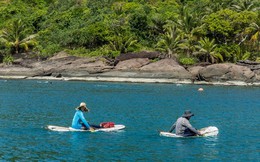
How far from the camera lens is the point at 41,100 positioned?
50.7 meters

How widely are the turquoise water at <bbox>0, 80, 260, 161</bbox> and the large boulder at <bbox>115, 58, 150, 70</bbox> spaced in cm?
2305

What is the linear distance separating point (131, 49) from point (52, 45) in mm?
17299

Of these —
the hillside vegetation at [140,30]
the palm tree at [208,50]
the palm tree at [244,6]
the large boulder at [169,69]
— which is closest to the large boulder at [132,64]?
the large boulder at [169,69]

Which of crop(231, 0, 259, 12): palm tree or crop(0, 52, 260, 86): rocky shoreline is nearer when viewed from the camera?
crop(0, 52, 260, 86): rocky shoreline

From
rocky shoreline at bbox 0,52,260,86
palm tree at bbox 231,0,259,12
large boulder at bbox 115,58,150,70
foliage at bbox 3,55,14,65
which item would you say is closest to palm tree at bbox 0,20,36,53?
foliage at bbox 3,55,14,65

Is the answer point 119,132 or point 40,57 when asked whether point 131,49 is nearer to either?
point 40,57

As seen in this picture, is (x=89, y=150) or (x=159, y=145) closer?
(x=89, y=150)

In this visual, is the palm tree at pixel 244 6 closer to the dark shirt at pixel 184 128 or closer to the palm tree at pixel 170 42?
the palm tree at pixel 170 42

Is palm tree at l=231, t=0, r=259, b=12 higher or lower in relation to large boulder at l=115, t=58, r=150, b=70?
higher

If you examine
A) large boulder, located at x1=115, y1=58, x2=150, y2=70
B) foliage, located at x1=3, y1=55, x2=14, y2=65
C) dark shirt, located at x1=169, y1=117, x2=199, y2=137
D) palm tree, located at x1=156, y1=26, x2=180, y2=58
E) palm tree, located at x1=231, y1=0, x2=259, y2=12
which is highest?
palm tree, located at x1=231, y1=0, x2=259, y2=12

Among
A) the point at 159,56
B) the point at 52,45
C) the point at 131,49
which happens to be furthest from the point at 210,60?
the point at 52,45

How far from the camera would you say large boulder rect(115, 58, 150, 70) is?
83.1 metres

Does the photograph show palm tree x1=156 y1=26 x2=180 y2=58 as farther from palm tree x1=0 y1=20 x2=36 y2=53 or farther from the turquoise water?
palm tree x1=0 y1=20 x2=36 y2=53

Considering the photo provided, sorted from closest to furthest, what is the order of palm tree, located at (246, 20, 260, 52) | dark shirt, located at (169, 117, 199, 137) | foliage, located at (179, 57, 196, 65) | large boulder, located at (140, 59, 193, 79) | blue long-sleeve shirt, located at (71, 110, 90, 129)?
dark shirt, located at (169, 117, 199, 137) → blue long-sleeve shirt, located at (71, 110, 90, 129) → large boulder, located at (140, 59, 193, 79) → palm tree, located at (246, 20, 260, 52) → foliage, located at (179, 57, 196, 65)
